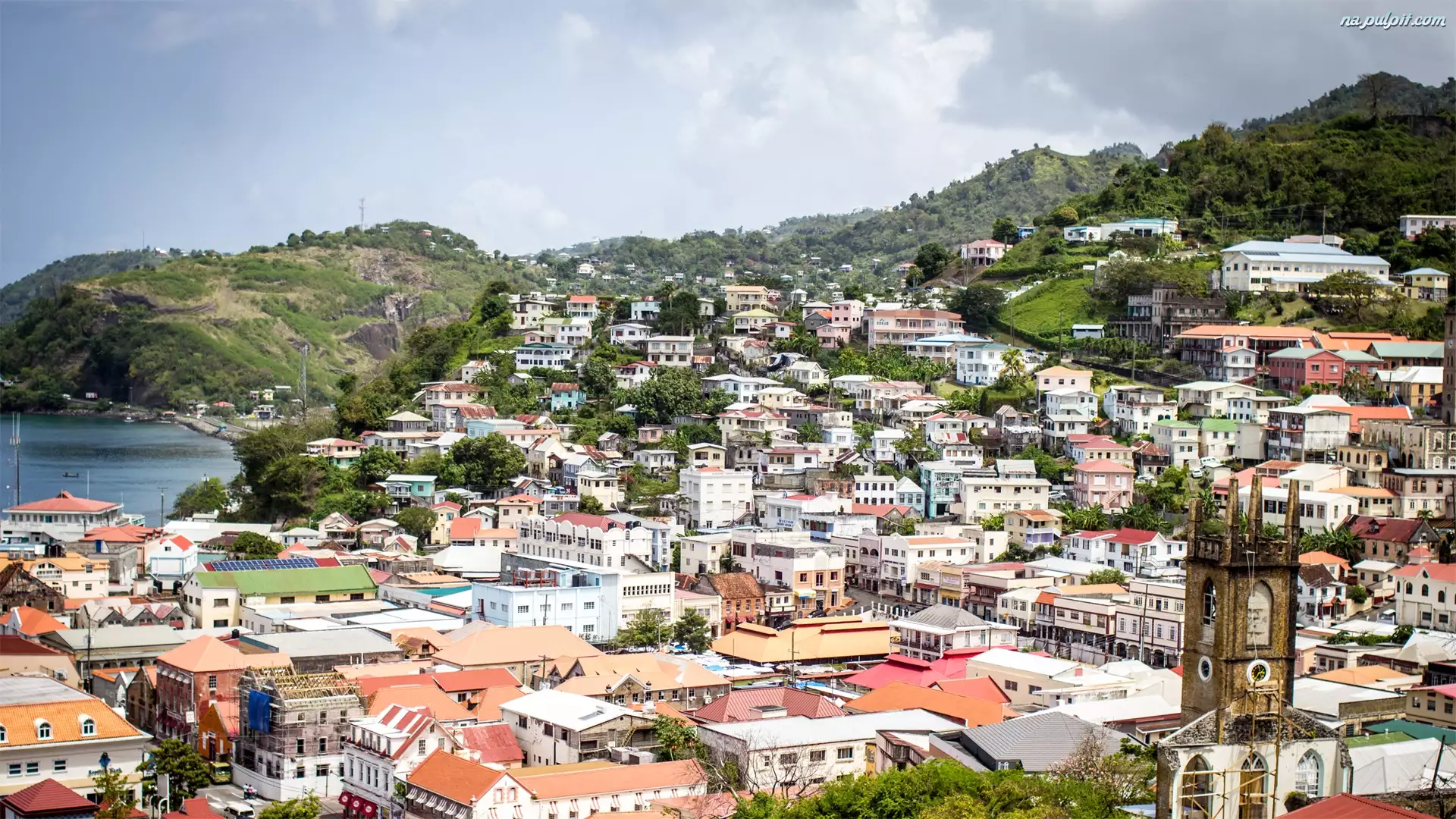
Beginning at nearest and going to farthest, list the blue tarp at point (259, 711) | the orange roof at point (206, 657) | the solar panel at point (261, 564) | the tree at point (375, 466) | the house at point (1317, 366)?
the blue tarp at point (259, 711) < the orange roof at point (206, 657) < the solar panel at point (261, 564) < the house at point (1317, 366) < the tree at point (375, 466)

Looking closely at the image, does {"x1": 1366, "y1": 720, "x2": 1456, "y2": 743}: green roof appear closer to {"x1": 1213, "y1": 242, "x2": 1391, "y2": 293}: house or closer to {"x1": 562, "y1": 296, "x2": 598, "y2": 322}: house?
{"x1": 1213, "y1": 242, "x2": 1391, "y2": 293}: house

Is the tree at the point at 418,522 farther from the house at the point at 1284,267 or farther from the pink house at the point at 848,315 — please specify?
the house at the point at 1284,267

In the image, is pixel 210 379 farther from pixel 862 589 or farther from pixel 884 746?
pixel 884 746

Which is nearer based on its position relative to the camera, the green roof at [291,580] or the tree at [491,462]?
the green roof at [291,580]

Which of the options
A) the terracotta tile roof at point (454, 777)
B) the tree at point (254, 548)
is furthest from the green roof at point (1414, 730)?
the tree at point (254, 548)

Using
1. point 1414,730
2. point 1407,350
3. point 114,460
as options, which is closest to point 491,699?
point 1414,730

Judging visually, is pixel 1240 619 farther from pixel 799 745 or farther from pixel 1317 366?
pixel 1317 366

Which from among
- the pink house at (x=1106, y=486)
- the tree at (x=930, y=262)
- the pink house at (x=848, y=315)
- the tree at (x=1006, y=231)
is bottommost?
the pink house at (x=1106, y=486)
